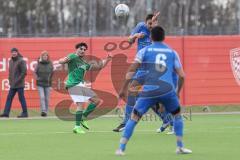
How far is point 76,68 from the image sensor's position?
18094 millimetres

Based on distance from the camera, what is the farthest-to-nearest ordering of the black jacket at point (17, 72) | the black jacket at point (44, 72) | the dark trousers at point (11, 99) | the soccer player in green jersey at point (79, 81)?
the black jacket at point (44, 72) < the black jacket at point (17, 72) < the dark trousers at point (11, 99) < the soccer player in green jersey at point (79, 81)

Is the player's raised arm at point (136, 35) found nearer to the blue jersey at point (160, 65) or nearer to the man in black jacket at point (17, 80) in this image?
the blue jersey at point (160, 65)

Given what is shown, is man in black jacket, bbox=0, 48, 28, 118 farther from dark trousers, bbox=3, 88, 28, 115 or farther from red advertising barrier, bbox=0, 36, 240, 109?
red advertising barrier, bbox=0, 36, 240, 109

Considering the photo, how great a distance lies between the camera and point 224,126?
19453 millimetres

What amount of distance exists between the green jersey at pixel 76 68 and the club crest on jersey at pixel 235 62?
1007 cm

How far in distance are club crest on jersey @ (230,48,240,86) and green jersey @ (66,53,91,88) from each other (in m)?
10.1

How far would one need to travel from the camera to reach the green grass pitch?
13.2 m

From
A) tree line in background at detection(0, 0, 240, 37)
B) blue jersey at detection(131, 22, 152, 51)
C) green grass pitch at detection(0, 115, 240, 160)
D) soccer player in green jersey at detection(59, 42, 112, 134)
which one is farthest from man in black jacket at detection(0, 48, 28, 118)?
tree line in background at detection(0, 0, 240, 37)

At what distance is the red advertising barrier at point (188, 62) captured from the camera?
86.8ft

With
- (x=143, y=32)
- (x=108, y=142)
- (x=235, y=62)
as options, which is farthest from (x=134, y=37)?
(x=235, y=62)

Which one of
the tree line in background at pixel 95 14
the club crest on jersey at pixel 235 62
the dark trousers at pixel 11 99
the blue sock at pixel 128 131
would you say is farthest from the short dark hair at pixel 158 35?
the tree line in background at pixel 95 14

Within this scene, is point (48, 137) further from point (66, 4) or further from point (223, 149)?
point (66, 4)

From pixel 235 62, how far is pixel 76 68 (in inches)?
408

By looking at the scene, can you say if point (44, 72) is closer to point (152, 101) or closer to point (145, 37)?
point (145, 37)
